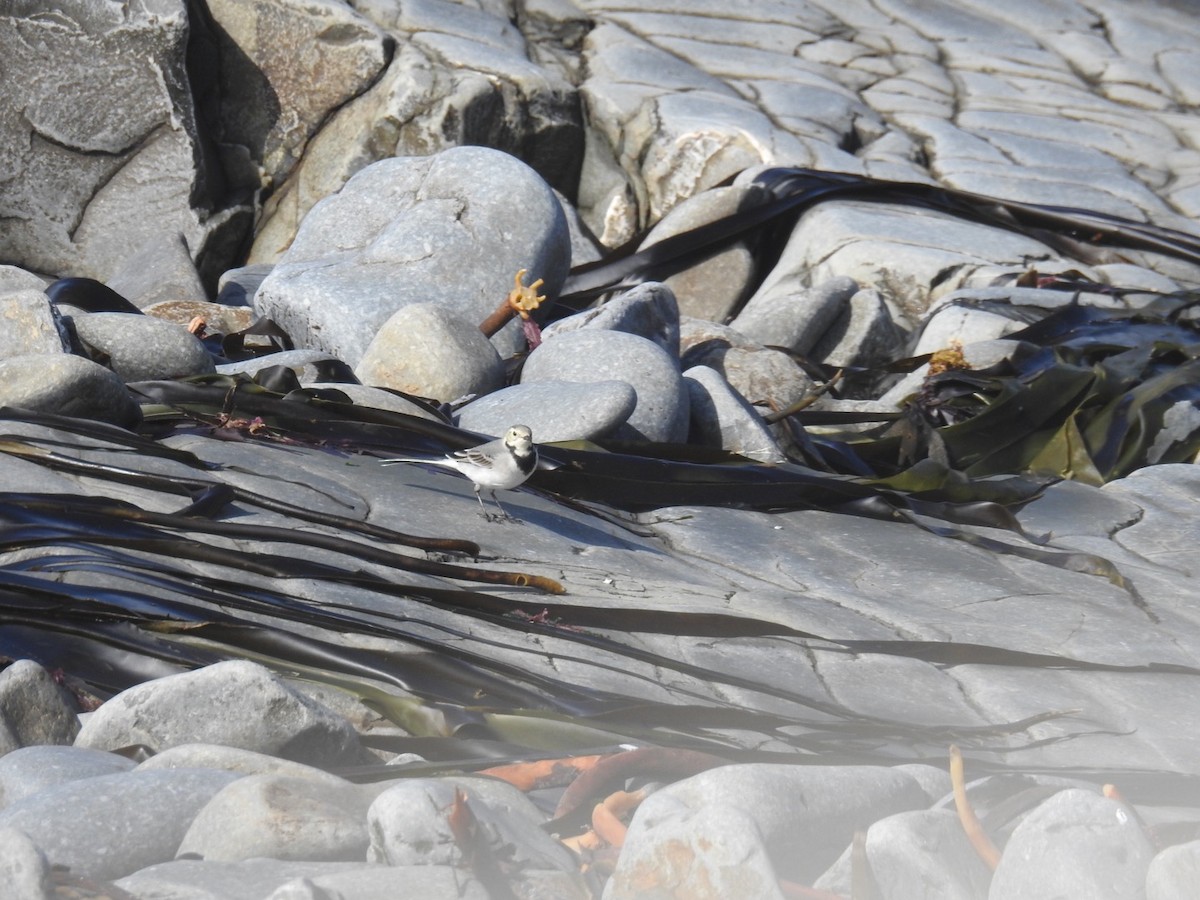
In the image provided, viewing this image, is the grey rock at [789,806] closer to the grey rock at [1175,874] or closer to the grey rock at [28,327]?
the grey rock at [1175,874]

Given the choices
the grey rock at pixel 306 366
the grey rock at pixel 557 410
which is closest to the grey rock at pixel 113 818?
the grey rock at pixel 557 410

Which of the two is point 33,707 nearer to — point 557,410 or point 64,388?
point 64,388

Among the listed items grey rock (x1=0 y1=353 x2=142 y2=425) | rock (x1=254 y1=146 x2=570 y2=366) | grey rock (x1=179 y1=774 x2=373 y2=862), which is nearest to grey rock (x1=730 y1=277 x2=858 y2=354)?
rock (x1=254 y1=146 x2=570 y2=366)

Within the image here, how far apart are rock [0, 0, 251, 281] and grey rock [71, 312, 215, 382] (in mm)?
4604

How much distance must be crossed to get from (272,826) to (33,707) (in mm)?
811

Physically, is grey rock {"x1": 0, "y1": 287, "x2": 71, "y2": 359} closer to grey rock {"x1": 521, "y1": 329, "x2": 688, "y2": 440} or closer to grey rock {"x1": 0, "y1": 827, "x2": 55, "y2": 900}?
grey rock {"x1": 521, "y1": 329, "x2": 688, "y2": 440}

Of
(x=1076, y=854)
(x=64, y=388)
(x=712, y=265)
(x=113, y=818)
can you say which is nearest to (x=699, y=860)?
(x=1076, y=854)

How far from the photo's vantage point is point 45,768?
7.49 feet

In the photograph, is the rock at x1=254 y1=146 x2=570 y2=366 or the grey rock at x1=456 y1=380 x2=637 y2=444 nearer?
the grey rock at x1=456 y1=380 x2=637 y2=444

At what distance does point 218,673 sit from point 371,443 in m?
2.28

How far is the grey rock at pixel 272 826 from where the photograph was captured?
2068 millimetres

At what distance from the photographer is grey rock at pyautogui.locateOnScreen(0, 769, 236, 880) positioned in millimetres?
2008

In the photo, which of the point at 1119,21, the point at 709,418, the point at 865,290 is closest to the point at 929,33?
the point at 1119,21

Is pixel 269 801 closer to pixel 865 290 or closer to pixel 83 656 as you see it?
pixel 83 656
